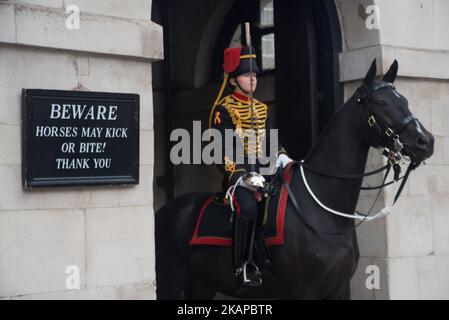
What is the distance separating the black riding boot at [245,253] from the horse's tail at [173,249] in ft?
2.85

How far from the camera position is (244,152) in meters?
7.51

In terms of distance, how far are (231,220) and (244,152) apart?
553 millimetres

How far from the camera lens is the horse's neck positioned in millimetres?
7250

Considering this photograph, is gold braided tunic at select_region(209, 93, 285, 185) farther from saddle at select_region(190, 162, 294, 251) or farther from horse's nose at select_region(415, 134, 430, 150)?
horse's nose at select_region(415, 134, 430, 150)

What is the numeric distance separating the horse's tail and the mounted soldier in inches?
25.6

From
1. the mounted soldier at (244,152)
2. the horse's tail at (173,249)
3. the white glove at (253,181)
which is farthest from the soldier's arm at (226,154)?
the horse's tail at (173,249)

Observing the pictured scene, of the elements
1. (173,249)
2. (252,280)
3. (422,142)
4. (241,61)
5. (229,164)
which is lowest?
(252,280)

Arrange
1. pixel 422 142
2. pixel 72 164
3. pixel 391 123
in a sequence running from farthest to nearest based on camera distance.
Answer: pixel 391 123
pixel 422 142
pixel 72 164

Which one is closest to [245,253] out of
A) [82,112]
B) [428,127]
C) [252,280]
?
[252,280]

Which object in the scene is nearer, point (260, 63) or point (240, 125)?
point (240, 125)

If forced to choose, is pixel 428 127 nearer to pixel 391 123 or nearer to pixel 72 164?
pixel 391 123

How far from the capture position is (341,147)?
23.9 ft

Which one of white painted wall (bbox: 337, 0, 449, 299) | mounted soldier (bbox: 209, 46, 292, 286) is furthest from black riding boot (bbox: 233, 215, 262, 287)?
white painted wall (bbox: 337, 0, 449, 299)

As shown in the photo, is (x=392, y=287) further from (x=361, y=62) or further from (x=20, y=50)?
(x=20, y=50)
